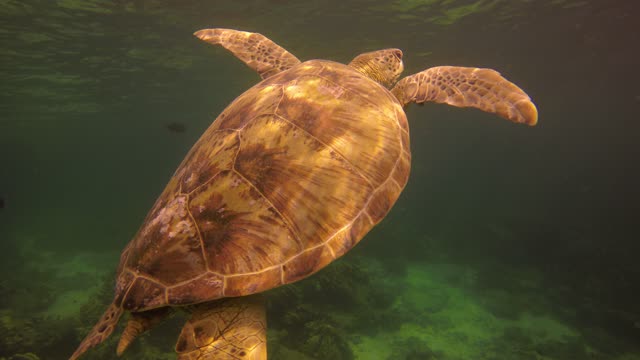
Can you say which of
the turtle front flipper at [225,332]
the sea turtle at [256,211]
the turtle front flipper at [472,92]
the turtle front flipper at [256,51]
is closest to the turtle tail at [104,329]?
the sea turtle at [256,211]

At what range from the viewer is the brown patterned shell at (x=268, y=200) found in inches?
87.0

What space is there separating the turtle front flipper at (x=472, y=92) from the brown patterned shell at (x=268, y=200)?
1175 mm

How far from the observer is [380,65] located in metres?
4.75

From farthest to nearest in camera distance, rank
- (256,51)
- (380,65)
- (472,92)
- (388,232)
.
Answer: (388,232) < (256,51) < (380,65) < (472,92)

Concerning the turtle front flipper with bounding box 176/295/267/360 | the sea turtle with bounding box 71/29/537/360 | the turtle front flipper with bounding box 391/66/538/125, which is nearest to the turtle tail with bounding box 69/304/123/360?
the sea turtle with bounding box 71/29/537/360

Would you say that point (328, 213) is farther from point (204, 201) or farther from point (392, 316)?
point (392, 316)

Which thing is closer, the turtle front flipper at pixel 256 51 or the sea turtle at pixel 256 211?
the sea turtle at pixel 256 211

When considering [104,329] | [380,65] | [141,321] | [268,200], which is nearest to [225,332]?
[141,321]

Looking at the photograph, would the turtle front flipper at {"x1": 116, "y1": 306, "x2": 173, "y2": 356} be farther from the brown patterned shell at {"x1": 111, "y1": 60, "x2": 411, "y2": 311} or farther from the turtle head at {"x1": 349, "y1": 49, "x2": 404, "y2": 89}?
the turtle head at {"x1": 349, "y1": 49, "x2": 404, "y2": 89}

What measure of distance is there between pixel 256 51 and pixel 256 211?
414 centimetres

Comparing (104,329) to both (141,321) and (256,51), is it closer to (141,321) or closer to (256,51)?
(141,321)

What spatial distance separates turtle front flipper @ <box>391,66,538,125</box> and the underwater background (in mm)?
5253

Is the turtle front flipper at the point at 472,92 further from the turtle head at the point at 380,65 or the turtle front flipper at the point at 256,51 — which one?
the turtle front flipper at the point at 256,51

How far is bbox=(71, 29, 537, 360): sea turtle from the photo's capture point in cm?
221
